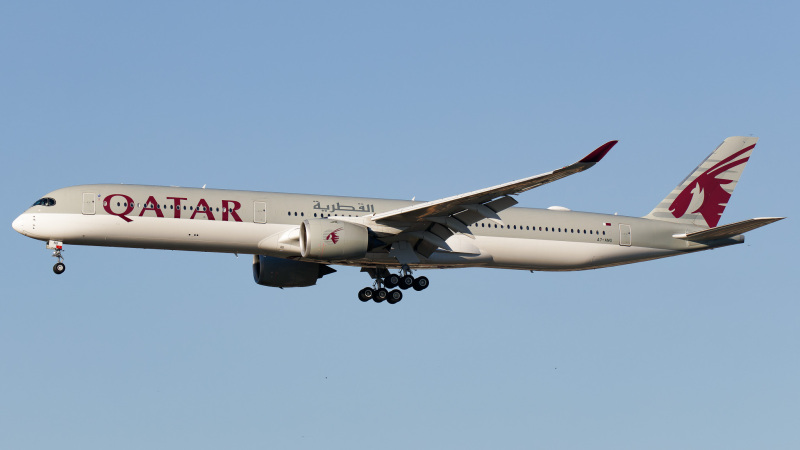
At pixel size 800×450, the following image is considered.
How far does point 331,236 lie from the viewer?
40.2 m

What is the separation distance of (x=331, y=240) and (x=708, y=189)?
60.4 ft

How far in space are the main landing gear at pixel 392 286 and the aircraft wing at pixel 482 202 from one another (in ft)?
9.97

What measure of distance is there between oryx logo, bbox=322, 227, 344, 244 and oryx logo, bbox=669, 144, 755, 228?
16.3 metres

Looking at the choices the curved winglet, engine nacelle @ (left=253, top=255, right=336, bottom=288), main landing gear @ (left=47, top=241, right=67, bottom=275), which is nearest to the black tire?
main landing gear @ (left=47, top=241, right=67, bottom=275)

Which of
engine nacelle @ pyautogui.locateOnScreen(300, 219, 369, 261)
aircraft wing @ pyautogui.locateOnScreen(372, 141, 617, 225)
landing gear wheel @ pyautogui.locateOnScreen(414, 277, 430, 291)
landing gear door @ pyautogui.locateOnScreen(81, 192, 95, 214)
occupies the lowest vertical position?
landing gear wheel @ pyautogui.locateOnScreen(414, 277, 430, 291)

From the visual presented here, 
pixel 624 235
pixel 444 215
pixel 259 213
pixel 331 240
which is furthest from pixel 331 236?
pixel 624 235

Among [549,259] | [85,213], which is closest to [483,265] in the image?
[549,259]

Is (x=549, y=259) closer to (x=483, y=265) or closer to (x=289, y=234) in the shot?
(x=483, y=265)

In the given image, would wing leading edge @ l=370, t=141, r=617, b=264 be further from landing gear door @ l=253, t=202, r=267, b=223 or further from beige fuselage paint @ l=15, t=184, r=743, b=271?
landing gear door @ l=253, t=202, r=267, b=223

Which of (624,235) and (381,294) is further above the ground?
(624,235)

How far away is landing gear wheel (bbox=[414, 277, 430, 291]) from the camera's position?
44.3m

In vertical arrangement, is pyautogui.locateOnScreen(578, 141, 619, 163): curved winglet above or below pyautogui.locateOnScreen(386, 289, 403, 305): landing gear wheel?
above

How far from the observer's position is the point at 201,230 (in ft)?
133

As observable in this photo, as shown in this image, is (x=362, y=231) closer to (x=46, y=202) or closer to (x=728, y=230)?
(x=46, y=202)
